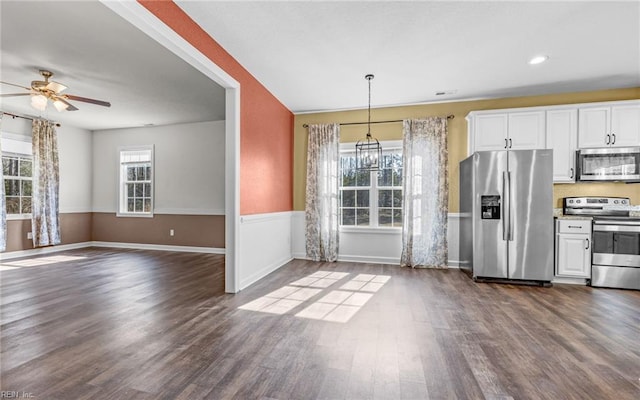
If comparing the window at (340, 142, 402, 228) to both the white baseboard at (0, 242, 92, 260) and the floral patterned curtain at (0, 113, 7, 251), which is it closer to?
the white baseboard at (0, 242, 92, 260)

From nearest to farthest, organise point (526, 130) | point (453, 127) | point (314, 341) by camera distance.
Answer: point (314, 341)
point (526, 130)
point (453, 127)

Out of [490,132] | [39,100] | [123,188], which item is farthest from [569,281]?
[123,188]

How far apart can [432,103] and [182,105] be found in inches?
180

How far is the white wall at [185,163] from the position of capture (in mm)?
6445

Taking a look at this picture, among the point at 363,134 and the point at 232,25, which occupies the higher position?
the point at 232,25

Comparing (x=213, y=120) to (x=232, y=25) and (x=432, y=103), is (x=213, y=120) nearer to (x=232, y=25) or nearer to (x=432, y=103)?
(x=232, y=25)

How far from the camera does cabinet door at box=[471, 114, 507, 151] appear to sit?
4.53 meters

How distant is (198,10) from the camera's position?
265cm

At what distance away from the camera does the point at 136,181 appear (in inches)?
276

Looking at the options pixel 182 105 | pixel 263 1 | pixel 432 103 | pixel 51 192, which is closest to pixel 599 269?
pixel 432 103

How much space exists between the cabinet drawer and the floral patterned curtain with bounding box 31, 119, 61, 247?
941cm

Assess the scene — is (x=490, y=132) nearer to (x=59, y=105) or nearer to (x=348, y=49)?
(x=348, y=49)

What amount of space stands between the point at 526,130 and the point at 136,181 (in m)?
8.15

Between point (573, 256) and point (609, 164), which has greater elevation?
point (609, 164)
